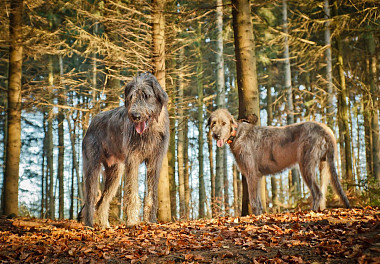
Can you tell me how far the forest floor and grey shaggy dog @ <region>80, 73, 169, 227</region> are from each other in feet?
2.28

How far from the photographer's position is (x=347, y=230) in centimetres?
435

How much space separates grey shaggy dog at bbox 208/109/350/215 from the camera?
7375 millimetres

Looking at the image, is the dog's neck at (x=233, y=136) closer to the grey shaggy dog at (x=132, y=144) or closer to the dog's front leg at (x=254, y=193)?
the dog's front leg at (x=254, y=193)

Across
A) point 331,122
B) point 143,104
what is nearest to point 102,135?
point 143,104

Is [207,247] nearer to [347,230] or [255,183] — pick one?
[347,230]

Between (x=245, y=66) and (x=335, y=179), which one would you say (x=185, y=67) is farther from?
(x=335, y=179)

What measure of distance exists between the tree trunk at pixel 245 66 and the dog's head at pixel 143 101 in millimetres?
2600

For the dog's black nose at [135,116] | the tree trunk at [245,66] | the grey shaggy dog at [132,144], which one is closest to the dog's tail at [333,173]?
the tree trunk at [245,66]

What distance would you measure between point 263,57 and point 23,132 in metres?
19.2

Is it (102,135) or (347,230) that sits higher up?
(102,135)

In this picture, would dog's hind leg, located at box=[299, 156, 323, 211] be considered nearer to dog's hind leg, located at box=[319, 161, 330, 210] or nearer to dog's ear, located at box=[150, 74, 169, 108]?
dog's hind leg, located at box=[319, 161, 330, 210]

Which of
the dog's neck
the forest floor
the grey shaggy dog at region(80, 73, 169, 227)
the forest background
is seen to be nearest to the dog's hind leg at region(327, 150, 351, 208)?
the forest floor

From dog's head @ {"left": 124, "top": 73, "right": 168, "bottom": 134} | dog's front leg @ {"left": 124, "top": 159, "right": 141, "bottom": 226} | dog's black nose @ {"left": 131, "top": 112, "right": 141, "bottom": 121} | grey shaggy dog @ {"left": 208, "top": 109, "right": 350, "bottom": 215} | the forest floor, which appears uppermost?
dog's head @ {"left": 124, "top": 73, "right": 168, "bottom": 134}

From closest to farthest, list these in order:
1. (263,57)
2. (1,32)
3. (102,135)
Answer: (102,135) → (1,32) → (263,57)
